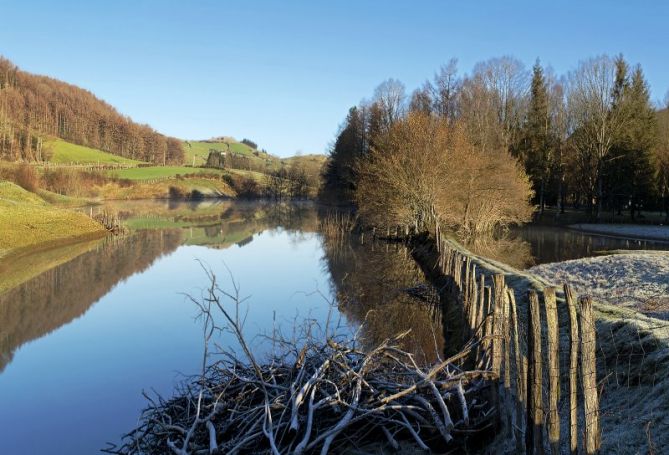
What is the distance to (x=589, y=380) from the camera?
459 centimetres

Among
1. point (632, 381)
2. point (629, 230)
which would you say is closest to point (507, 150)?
point (629, 230)

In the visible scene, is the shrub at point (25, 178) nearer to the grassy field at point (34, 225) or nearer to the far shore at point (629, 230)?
the grassy field at point (34, 225)

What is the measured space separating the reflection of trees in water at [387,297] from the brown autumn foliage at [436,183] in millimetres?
3120

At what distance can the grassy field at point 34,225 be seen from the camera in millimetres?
28573

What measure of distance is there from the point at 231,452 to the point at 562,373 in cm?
462

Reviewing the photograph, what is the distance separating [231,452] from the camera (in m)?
5.60

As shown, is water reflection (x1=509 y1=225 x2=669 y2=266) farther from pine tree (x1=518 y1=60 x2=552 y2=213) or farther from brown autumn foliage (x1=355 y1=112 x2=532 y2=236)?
pine tree (x1=518 y1=60 x2=552 y2=213)

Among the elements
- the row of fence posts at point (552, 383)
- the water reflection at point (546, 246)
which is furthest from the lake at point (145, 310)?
the row of fence posts at point (552, 383)

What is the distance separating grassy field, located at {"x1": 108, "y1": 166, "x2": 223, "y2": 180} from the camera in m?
100

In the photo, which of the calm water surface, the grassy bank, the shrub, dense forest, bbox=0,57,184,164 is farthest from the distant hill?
the grassy bank

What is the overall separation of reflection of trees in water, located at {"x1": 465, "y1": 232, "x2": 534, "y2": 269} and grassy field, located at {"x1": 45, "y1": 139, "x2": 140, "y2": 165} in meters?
88.6

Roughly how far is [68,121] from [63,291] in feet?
389

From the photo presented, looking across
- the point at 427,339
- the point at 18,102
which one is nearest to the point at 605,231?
the point at 427,339

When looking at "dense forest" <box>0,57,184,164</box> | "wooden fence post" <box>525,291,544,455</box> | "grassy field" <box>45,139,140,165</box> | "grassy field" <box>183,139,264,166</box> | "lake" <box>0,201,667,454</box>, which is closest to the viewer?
"wooden fence post" <box>525,291,544,455</box>
